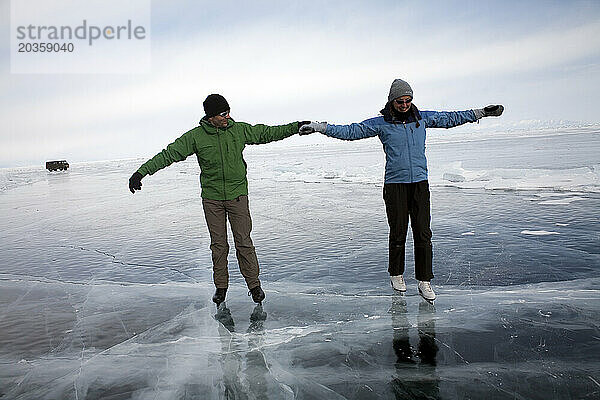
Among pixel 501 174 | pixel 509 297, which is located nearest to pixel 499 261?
pixel 509 297

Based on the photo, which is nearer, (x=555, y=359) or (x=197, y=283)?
(x=555, y=359)

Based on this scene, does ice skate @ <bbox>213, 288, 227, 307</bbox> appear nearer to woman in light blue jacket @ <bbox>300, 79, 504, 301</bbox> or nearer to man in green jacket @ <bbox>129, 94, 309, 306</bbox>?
man in green jacket @ <bbox>129, 94, 309, 306</bbox>

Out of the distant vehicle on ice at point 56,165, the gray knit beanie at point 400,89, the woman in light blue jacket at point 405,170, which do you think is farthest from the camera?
the distant vehicle on ice at point 56,165

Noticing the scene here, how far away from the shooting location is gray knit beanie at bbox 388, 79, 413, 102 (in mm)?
4156

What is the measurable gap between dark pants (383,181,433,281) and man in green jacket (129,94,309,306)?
4.45ft

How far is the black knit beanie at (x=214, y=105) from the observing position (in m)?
4.23

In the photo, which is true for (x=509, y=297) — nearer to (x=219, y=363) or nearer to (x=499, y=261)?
(x=499, y=261)

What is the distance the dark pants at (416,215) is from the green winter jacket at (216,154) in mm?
1430

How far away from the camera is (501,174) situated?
46.6ft

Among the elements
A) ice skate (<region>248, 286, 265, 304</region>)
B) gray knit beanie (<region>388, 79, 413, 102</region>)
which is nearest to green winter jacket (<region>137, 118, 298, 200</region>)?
ice skate (<region>248, 286, 265, 304</region>)

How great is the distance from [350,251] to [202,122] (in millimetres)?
2808

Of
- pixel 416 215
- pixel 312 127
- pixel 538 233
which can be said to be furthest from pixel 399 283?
pixel 538 233

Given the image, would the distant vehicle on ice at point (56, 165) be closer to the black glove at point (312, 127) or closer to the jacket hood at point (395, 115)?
the black glove at point (312, 127)

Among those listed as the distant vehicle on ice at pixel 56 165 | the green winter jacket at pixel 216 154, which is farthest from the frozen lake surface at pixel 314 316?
the distant vehicle on ice at pixel 56 165
